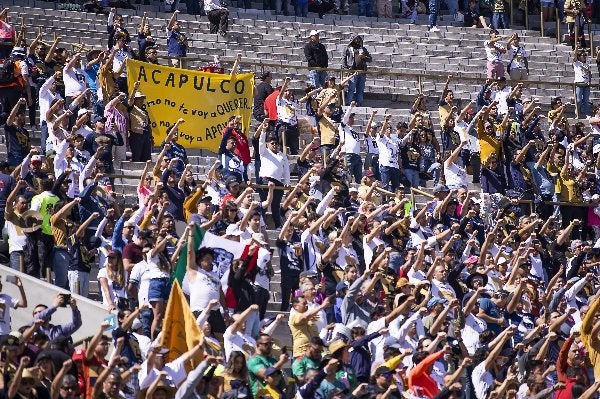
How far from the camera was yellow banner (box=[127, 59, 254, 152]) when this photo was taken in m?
29.9

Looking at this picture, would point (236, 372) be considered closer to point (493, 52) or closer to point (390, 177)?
point (390, 177)

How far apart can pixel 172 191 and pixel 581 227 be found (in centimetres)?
789

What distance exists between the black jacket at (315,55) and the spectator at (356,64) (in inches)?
19.3

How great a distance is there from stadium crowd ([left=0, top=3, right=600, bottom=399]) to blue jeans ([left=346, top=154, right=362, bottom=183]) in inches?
1.0

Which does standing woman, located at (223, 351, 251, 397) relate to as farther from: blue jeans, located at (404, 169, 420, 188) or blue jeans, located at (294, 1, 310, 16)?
blue jeans, located at (294, 1, 310, 16)

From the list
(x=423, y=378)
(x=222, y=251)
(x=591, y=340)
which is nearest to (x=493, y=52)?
(x=591, y=340)

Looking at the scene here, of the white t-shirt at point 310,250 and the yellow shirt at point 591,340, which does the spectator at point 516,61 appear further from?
the white t-shirt at point 310,250

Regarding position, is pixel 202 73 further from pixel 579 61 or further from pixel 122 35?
pixel 579 61

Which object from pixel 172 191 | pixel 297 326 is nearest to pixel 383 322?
pixel 297 326

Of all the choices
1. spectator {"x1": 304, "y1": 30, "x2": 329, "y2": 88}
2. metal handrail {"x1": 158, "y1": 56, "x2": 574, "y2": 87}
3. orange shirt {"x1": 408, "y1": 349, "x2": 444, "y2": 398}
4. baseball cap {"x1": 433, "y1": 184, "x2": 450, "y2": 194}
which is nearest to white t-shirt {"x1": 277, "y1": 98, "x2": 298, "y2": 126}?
metal handrail {"x1": 158, "y1": 56, "x2": 574, "y2": 87}

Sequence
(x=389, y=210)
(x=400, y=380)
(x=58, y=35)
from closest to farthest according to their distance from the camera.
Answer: (x=400, y=380) < (x=389, y=210) < (x=58, y=35)

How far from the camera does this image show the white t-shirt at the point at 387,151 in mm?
30250

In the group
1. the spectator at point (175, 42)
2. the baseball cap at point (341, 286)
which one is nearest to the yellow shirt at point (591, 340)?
the baseball cap at point (341, 286)

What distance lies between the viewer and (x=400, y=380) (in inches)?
879
